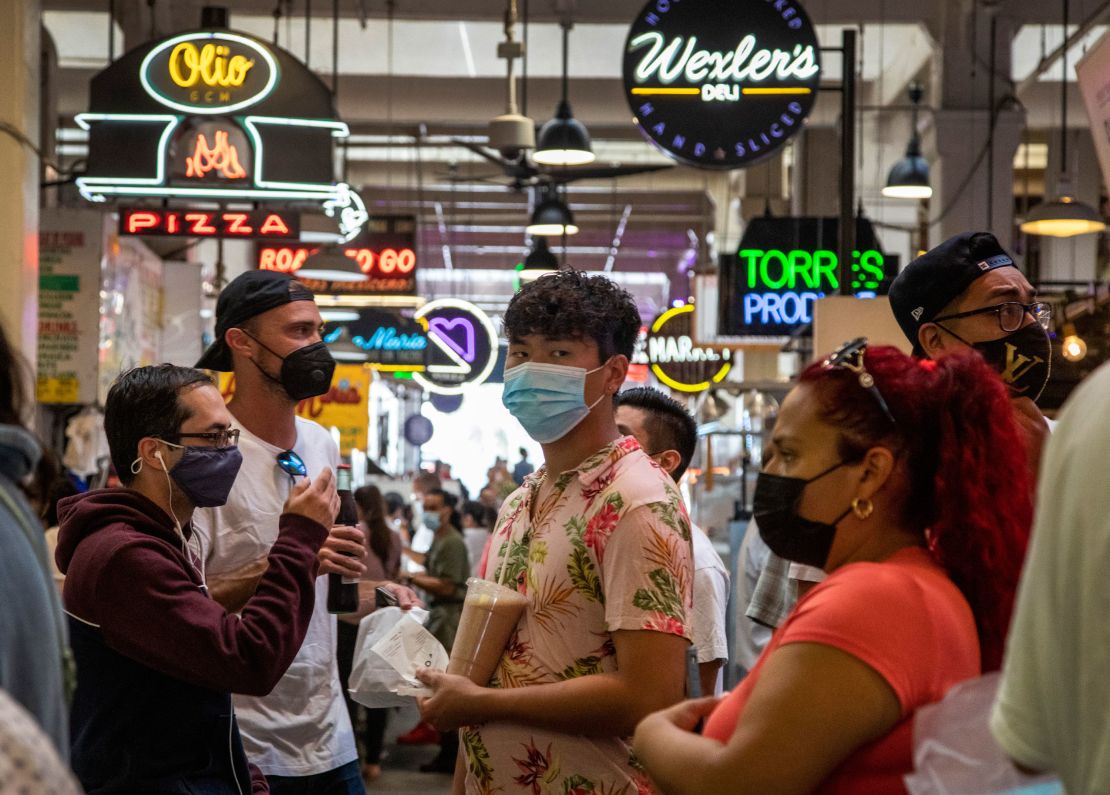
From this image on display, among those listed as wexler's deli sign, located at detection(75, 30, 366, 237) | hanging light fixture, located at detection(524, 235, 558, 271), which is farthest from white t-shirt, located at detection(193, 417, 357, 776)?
hanging light fixture, located at detection(524, 235, 558, 271)

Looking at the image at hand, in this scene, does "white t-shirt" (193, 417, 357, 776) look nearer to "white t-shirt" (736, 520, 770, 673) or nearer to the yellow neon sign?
"white t-shirt" (736, 520, 770, 673)

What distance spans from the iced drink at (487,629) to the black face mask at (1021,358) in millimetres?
1209

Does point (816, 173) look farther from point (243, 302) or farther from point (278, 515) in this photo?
point (278, 515)

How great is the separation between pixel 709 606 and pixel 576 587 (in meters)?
1.90

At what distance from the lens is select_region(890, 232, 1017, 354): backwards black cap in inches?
132

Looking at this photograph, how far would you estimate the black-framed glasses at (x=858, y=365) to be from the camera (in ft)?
7.21

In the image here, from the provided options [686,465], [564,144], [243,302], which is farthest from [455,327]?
[243,302]

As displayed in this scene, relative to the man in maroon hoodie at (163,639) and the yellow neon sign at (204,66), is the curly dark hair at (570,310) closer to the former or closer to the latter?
the man in maroon hoodie at (163,639)

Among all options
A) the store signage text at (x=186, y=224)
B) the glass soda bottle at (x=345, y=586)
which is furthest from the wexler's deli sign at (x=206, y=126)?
the glass soda bottle at (x=345, y=586)

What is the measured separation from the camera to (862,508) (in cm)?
219

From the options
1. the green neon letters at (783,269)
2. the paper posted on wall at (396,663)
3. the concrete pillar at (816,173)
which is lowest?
the paper posted on wall at (396,663)

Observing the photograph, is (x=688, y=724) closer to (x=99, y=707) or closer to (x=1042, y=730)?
(x=1042, y=730)

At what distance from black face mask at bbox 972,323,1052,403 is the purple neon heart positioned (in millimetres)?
14217

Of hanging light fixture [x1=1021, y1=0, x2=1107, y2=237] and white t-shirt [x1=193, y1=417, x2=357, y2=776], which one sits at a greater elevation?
hanging light fixture [x1=1021, y1=0, x2=1107, y2=237]
